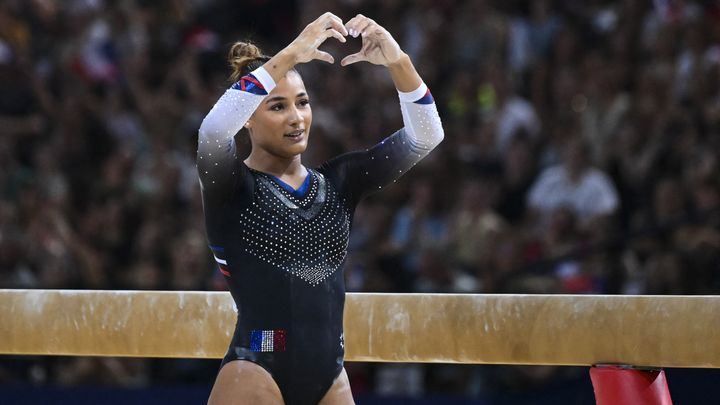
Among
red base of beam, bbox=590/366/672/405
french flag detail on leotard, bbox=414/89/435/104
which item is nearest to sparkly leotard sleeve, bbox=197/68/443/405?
french flag detail on leotard, bbox=414/89/435/104

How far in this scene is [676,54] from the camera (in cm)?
721

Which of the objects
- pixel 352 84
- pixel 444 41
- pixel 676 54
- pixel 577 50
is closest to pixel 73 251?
pixel 352 84

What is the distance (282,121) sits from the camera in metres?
3.23

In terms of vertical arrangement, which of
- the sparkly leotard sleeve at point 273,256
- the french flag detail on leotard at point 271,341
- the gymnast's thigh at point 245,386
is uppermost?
the sparkly leotard sleeve at point 273,256

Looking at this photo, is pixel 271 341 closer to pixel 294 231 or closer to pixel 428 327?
pixel 294 231

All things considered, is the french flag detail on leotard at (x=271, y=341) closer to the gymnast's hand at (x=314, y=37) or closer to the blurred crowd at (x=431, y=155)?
the gymnast's hand at (x=314, y=37)

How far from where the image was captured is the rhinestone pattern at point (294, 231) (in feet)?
10.3

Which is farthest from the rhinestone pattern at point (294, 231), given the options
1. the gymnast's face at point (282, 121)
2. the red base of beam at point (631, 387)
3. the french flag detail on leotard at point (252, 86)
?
the red base of beam at point (631, 387)

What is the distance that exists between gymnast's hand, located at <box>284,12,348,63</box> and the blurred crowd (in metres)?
3.09

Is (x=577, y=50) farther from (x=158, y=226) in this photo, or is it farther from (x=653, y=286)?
(x=158, y=226)

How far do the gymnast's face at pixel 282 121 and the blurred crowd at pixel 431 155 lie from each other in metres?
3.03

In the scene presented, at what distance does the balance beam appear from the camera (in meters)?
3.59

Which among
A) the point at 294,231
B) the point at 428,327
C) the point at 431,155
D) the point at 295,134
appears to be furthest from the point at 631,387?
the point at 431,155

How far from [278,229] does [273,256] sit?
0.28 feet
